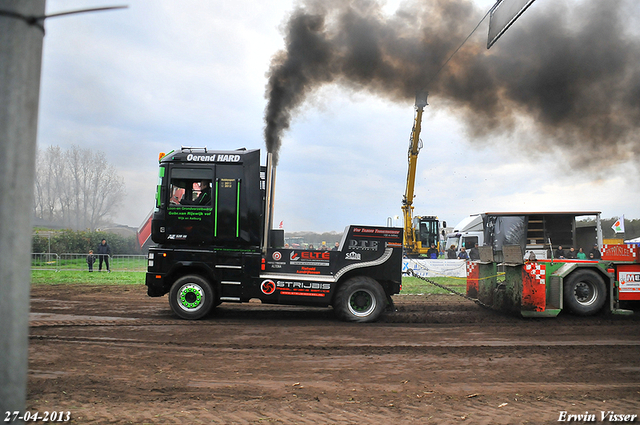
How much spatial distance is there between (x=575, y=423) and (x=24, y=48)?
15.5 feet

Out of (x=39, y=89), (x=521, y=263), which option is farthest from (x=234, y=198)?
(x=39, y=89)

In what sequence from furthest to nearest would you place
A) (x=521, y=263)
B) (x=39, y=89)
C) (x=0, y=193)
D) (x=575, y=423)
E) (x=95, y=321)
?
(x=521, y=263) < (x=95, y=321) < (x=575, y=423) < (x=39, y=89) < (x=0, y=193)

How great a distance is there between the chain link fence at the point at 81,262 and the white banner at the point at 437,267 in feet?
39.9

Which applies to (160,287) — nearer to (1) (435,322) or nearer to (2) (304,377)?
(2) (304,377)

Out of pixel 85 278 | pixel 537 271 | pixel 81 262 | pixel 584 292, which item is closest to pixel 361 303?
pixel 537 271

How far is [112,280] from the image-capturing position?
54.8 ft

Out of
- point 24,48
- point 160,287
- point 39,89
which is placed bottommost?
point 160,287

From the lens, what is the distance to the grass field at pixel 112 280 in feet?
49.8

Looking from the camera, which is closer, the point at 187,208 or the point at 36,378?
the point at 36,378

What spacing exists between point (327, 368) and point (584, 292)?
6.90m

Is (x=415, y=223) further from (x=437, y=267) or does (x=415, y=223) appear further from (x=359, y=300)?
(x=359, y=300)

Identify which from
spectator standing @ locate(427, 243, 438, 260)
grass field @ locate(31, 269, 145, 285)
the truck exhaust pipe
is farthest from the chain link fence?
spectator standing @ locate(427, 243, 438, 260)

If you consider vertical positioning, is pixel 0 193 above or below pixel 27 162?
below

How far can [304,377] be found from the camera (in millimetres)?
5105
